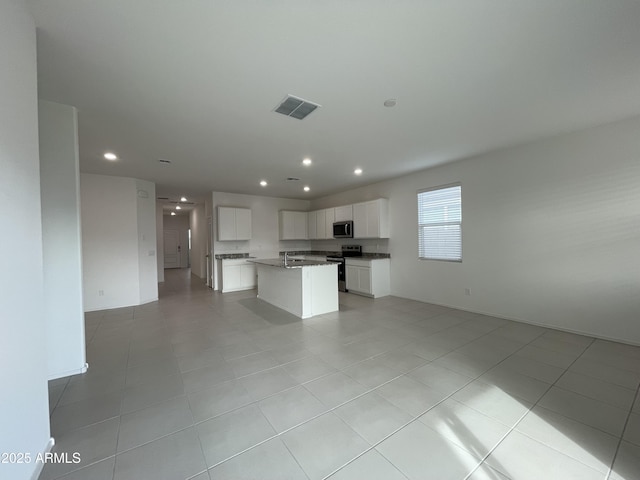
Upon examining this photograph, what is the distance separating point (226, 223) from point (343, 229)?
10.6 feet

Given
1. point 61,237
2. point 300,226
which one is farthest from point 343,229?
point 61,237

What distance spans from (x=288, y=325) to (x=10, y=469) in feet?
9.77

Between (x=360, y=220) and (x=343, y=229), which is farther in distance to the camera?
(x=343, y=229)

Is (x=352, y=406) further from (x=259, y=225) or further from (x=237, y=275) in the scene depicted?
(x=259, y=225)

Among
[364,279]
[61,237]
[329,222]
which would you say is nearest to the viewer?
[61,237]

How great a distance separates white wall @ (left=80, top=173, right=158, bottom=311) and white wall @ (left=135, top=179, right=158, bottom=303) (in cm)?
2

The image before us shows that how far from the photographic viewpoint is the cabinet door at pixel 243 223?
6968 mm

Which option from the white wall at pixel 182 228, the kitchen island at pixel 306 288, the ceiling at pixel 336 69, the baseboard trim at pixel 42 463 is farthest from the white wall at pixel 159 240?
the baseboard trim at pixel 42 463

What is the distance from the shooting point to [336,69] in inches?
79.8

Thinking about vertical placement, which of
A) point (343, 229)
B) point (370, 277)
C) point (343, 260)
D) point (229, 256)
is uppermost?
point (343, 229)

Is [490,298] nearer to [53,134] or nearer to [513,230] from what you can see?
[513,230]

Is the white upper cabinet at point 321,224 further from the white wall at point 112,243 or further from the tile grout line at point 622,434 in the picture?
the tile grout line at point 622,434

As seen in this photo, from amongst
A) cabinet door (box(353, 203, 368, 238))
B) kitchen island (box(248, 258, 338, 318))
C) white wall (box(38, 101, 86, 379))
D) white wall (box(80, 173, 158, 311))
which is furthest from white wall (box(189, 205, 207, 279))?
white wall (box(38, 101, 86, 379))

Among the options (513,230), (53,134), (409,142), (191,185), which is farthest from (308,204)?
(53,134)
